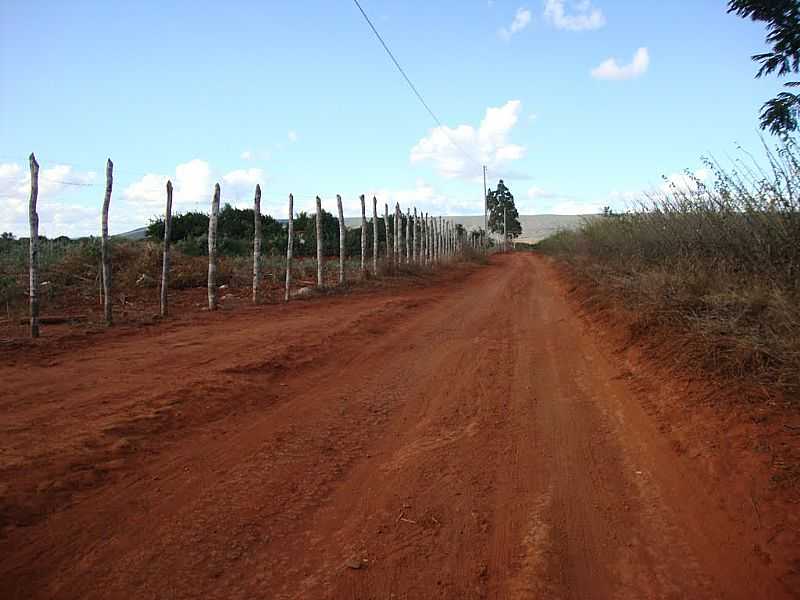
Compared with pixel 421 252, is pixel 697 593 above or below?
below

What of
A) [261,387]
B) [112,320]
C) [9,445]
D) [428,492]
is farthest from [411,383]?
[112,320]

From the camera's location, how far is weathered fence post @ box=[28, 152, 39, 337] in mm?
8320

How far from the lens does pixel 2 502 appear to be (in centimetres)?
354

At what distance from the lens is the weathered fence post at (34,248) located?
8.32 m

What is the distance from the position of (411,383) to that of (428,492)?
2.71 m

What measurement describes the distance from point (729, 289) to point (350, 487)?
4.16m

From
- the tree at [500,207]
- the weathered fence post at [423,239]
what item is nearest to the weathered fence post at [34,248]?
the weathered fence post at [423,239]

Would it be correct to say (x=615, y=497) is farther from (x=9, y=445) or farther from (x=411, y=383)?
(x=9, y=445)

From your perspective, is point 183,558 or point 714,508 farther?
point 714,508

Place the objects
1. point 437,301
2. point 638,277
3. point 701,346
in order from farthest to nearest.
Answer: point 437,301 < point 638,277 < point 701,346

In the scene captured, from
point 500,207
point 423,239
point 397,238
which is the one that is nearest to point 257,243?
point 397,238

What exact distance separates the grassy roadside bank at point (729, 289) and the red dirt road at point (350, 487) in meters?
0.82

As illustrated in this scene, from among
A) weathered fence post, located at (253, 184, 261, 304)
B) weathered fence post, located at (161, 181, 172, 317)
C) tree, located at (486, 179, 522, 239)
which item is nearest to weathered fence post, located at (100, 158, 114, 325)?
weathered fence post, located at (161, 181, 172, 317)

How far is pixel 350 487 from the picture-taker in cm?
399
